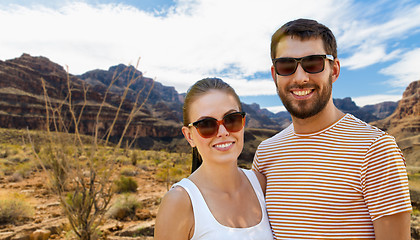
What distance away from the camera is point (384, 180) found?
1.54 m

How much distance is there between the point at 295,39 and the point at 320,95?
0.46 meters

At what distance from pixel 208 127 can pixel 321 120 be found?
0.85 metres

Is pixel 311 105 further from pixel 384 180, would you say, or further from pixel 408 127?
pixel 408 127

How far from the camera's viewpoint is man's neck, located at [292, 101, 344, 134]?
6.45 feet

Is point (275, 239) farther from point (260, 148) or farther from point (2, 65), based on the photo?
point (2, 65)

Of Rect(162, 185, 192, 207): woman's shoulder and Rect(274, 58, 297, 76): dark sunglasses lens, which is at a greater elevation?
Rect(274, 58, 297, 76): dark sunglasses lens

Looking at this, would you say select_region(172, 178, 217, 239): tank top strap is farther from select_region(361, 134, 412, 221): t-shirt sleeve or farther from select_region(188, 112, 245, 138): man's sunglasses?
select_region(361, 134, 412, 221): t-shirt sleeve

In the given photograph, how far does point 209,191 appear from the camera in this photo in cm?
182

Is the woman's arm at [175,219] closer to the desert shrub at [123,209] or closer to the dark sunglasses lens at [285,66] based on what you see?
the dark sunglasses lens at [285,66]

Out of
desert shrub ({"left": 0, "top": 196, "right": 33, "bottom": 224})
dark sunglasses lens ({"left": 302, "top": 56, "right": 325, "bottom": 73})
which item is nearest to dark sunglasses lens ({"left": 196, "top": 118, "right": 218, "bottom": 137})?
dark sunglasses lens ({"left": 302, "top": 56, "right": 325, "bottom": 73})

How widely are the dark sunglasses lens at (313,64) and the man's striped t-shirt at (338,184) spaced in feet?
1.38

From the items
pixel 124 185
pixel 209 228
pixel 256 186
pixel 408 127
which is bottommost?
pixel 124 185

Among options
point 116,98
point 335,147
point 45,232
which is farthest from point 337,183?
point 116,98

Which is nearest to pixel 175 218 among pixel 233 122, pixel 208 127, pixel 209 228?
pixel 209 228
